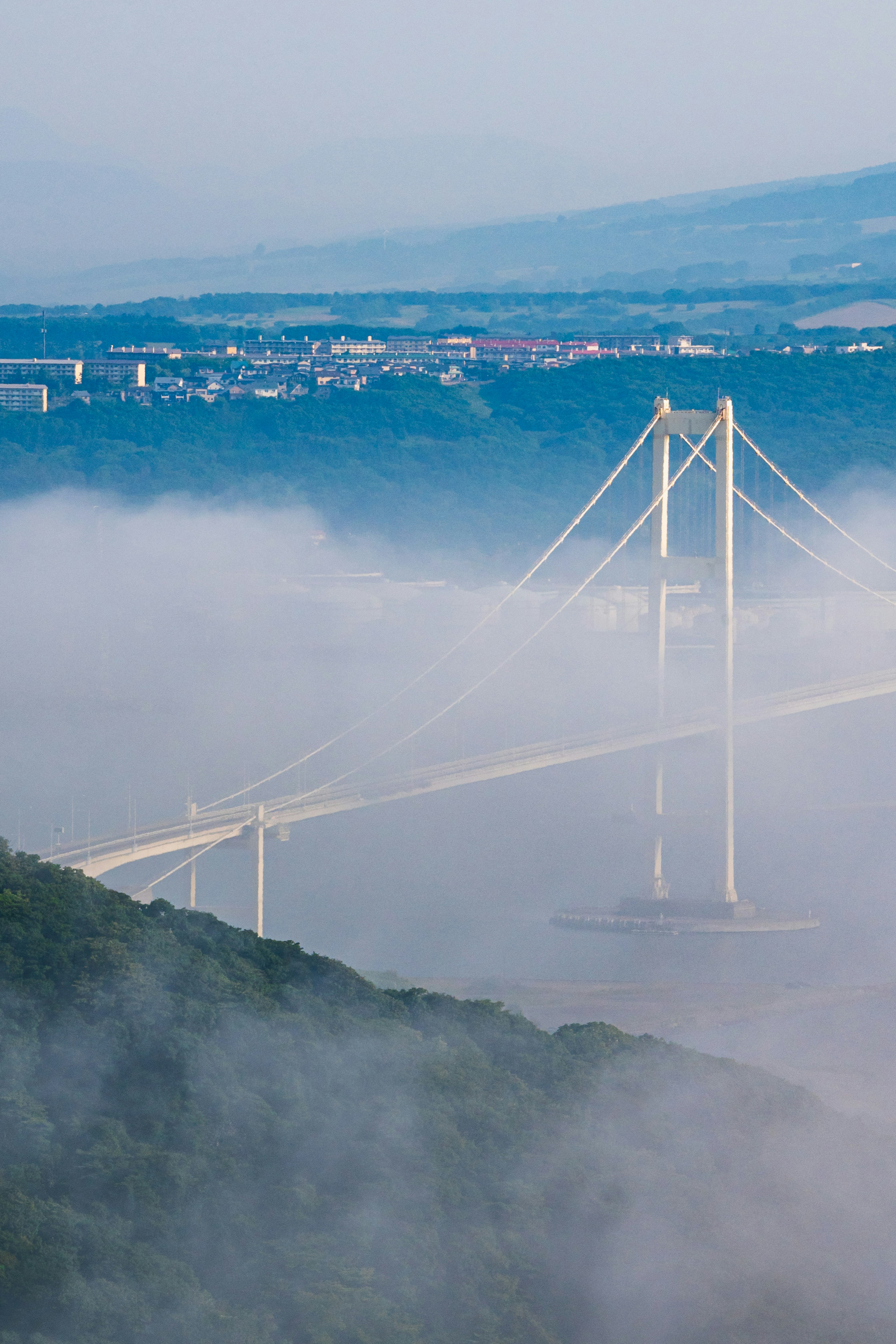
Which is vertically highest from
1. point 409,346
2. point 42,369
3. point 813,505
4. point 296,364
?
point 409,346

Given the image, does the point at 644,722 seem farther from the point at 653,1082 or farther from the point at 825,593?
the point at 825,593

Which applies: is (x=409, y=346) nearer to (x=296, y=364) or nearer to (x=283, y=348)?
(x=283, y=348)

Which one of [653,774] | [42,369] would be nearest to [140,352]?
[42,369]

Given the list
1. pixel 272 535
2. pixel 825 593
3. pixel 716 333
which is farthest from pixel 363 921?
pixel 716 333

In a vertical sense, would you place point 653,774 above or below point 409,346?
below

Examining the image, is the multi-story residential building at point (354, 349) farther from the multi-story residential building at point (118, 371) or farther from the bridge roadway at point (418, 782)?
the bridge roadway at point (418, 782)

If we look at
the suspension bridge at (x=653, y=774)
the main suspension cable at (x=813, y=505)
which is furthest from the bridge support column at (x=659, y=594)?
the main suspension cable at (x=813, y=505)
